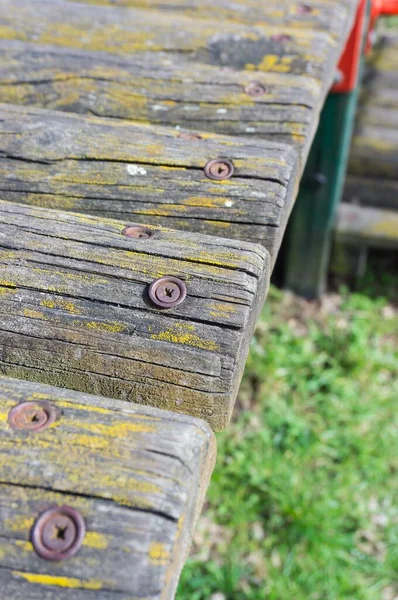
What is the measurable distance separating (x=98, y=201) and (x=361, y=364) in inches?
123

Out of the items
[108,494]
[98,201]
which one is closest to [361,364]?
[98,201]

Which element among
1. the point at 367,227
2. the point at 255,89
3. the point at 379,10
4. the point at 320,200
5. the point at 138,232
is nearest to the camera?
the point at 138,232

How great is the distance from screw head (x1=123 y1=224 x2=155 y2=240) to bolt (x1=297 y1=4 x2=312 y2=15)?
1443 millimetres

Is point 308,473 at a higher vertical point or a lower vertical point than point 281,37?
lower

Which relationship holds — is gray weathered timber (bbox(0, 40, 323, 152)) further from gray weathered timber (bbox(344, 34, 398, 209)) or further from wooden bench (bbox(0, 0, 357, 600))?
gray weathered timber (bbox(344, 34, 398, 209))

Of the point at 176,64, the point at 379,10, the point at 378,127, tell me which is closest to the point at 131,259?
the point at 176,64

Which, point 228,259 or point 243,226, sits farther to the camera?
point 243,226

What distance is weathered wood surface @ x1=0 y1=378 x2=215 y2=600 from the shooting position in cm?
86

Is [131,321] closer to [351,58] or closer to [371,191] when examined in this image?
[351,58]

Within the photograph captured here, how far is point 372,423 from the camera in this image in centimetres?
398

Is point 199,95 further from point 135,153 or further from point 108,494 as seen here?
point 108,494

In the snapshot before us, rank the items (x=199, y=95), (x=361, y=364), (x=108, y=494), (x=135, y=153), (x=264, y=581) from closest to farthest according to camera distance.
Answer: (x=108, y=494)
(x=135, y=153)
(x=199, y=95)
(x=264, y=581)
(x=361, y=364)

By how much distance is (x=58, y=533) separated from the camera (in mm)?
878

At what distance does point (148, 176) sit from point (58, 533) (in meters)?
0.89
